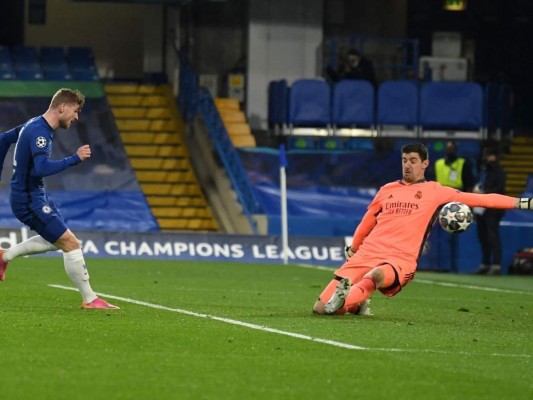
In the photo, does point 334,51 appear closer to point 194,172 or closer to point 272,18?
point 272,18

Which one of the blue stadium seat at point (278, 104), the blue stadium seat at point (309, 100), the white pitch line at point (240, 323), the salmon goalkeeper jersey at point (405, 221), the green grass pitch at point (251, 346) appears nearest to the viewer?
the green grass pitch at point (251, 346)

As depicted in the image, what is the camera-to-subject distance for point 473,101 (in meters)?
33.0

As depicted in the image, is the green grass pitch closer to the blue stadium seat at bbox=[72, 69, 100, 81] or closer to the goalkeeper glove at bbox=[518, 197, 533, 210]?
the goalkeeper glove at bbox=[518, 197, 533, 210]

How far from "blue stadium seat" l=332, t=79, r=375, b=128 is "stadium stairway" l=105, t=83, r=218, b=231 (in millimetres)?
3403

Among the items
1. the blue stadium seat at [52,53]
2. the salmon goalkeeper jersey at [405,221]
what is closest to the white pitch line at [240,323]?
the salmon goalkeeper jersey at [405,221]

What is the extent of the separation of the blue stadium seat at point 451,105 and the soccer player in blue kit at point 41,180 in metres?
19.8

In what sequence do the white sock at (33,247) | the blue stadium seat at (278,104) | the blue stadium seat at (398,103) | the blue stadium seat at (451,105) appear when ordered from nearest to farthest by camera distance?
the white sock at (33,247), the blue stadium seat at (278,104), the blue stadium seat at (398,103), the blue stadium seat at (451,105)

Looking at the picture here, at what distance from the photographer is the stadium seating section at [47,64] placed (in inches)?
1292

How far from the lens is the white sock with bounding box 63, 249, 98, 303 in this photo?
13516 mm

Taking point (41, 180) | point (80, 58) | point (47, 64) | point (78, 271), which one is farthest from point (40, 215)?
point (80, 58)

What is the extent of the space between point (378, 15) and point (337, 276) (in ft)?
76.5

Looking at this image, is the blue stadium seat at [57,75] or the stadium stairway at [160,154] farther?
the blue stadium seat at [57,75]

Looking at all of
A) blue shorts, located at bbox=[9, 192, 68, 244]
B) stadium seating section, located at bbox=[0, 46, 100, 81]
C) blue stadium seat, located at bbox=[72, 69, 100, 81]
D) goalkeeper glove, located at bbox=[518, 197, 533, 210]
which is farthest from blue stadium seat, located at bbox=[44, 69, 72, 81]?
goalkeeper glove, located at bbox=[518, 197, 533, 210]

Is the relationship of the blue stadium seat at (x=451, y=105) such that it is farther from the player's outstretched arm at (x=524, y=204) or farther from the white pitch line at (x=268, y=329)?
the player's outstretched arm at (x=524, y=204)
